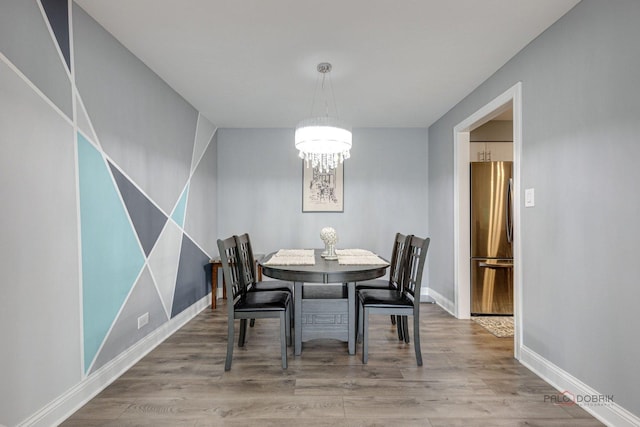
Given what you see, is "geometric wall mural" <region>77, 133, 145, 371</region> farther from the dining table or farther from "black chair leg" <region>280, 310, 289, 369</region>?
"black chair leg" <region>280, 310, 289, 369</region>

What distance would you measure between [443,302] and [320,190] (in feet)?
7.24

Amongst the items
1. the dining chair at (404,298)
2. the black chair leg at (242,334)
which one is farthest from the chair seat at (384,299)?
the black chair leg at (242,334)

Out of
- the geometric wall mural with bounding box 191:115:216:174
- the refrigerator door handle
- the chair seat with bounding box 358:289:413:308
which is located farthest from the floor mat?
the geometric wall mural with bounding box 191:115:216:174

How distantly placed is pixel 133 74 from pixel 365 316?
2.65 meters

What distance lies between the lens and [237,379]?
7.90 ft

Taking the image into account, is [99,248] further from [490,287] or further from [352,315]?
[490,287]

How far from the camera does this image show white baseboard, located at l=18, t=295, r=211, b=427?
5.99 feet

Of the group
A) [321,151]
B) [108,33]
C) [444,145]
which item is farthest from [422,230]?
[108,33]

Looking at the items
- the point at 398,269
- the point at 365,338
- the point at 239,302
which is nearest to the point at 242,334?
the point at 239,302

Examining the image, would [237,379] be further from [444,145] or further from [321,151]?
[444,145]

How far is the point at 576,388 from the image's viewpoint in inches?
83.5

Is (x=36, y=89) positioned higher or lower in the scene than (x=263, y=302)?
higher

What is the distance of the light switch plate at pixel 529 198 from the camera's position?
2553 millimetres

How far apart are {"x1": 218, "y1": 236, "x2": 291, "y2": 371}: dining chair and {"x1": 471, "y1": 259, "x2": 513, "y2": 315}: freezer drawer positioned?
2.26m
